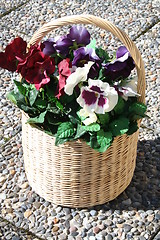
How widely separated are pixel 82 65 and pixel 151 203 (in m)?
0.86

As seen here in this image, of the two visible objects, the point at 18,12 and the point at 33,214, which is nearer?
the point at 33,214

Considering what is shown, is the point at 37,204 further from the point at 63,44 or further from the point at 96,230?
the point at 63,44

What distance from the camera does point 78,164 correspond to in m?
2.62

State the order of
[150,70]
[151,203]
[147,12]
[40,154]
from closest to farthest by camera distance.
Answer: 1. [40,154]
2. [151,203]
3. [150,70]
4. [147,12]

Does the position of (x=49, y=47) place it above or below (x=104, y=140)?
above

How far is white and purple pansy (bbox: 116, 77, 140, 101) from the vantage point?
2.53m

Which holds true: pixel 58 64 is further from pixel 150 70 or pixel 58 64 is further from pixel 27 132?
pixel 150 70

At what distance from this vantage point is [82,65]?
254 cm

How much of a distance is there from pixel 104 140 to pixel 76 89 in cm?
27

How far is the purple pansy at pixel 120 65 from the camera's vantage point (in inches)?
99.0

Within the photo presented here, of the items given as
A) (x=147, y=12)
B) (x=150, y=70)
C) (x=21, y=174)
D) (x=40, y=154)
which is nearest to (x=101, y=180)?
(x=40, y=154)

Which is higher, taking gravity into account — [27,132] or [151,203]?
[27,132]

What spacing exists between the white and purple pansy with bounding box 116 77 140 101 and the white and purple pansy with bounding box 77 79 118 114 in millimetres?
123

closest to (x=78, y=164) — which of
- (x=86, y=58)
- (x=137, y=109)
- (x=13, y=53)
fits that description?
(x=137, y=109)
